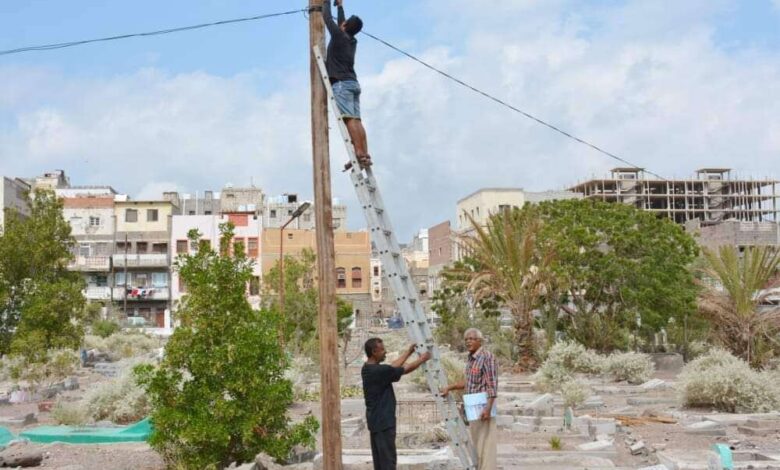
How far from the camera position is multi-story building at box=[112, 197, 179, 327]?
68.9m

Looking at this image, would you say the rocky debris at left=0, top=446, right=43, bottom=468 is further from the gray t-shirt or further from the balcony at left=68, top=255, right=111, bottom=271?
the balcony at left=68, top=255, right=111, bottom=271

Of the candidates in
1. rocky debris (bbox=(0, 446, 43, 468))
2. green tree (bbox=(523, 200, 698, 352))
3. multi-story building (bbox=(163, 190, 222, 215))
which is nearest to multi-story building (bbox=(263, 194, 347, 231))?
multi-story building (bbox=(163, 190, 222, 215))

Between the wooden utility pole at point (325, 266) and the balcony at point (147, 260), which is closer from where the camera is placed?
the wooden utility pole at point (325, 266)

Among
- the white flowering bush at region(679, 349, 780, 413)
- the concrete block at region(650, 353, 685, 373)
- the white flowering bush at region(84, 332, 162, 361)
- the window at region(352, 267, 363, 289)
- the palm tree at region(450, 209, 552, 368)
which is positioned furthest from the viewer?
the window at region(352, 267, 363, 289)

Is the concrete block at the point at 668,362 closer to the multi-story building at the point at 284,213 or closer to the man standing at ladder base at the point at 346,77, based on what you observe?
the man standing at ladder base at the point at 346,77

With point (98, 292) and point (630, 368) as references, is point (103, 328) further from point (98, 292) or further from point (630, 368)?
point (630, 368)

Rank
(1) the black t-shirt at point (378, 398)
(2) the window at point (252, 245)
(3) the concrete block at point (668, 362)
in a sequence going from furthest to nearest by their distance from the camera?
(2) the window at point (252, 245)
(3) the concrete block at point (668, 362)
(1) the black t-shirt at point (378, 398)

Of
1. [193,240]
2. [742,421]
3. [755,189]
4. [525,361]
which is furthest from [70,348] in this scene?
[755,189]

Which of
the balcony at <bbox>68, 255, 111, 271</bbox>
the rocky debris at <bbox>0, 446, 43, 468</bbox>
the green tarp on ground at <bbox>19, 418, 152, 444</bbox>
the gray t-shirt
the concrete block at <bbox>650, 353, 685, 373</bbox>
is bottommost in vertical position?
the concrete block at <bbox>650, 353, 685, 373</bbox>

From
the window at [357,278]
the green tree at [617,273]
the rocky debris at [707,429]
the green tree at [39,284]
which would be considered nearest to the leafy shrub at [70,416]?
the green tree at [39,284]

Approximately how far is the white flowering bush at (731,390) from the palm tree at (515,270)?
1042cm

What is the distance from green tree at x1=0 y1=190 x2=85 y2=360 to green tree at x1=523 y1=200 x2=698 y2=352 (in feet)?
49.7

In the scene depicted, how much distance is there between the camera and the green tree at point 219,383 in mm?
10438

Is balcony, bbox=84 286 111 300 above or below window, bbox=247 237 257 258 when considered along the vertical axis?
below
